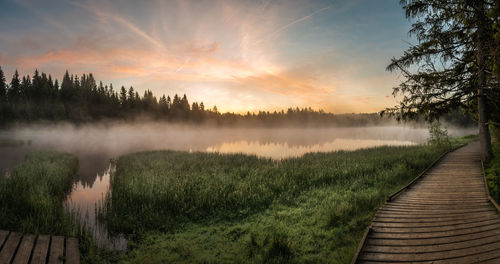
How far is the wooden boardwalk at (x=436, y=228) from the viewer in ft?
17.1

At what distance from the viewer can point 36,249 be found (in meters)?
6.84

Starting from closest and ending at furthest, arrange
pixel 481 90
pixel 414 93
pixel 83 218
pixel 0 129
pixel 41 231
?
1. pixel 41 231
2. pixel 83 218
3. pixel 481 90
4. pixel 414 93
5. pixel 0 129

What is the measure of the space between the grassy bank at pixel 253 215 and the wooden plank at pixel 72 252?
1.44 m

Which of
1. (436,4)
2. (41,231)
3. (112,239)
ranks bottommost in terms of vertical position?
(112,239)

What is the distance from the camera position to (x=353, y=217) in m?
9.06

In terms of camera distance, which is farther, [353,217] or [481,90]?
[481,90]

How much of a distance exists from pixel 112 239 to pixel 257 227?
5.85 metres

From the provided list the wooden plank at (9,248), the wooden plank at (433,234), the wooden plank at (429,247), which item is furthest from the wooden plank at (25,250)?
the wooden plank at (433,234)

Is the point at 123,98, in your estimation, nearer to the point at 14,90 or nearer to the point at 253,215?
the point at 14,90

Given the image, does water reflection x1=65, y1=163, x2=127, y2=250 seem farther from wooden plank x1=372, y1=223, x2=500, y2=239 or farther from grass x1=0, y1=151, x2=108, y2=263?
wooden plank x1=372, y1=223, x2=500, y2=239

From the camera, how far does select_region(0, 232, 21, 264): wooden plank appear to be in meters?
6.25

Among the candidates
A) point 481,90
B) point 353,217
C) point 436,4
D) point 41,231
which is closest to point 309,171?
point 353,217

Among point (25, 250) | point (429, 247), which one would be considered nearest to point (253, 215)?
point (429, 247)

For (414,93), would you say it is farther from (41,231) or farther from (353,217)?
(41,231)
